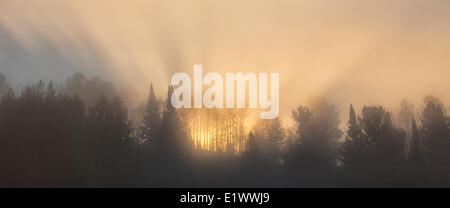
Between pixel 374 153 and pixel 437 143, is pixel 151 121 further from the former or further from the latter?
pixel 437 143

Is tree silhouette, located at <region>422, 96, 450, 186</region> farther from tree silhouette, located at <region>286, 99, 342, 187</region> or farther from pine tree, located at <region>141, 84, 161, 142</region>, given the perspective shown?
pine tree, located at <region>141, 84, 161, 142</region>

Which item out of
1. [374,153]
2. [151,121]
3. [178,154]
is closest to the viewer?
[374,153]

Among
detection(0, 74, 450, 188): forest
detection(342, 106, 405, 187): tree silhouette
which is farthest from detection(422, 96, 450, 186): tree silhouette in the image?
detection(342, 106, 405, 187): tree silhouette

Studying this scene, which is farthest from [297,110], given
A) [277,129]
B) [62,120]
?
[62,120]

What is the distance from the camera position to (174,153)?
70.4m

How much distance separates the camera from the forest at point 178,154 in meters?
54.8

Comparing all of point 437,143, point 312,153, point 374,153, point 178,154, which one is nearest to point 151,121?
point 178,154

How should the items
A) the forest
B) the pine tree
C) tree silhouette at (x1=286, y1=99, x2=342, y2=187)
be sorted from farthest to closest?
the pine tree
tree silhouette at (x1=286, y1=99, x2=342, y2=187)
the forest

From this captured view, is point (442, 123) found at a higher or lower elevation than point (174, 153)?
higher

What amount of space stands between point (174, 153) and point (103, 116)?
654 inches

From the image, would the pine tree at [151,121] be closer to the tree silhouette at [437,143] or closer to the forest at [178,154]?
the forest at [178,154]

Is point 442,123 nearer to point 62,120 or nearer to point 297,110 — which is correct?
point 297,110

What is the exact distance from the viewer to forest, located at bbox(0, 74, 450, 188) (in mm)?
54812

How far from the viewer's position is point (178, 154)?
70438 mm
